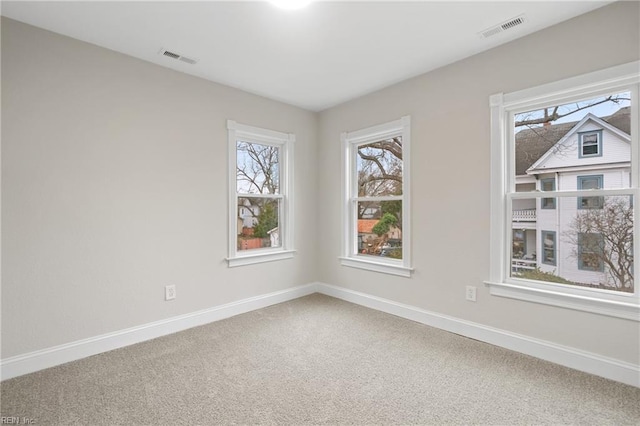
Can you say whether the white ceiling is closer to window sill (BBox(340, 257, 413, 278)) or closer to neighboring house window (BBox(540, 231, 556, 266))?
neighboring house window (BBox(540, 231, 556, 266))

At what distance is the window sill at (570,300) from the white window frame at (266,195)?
7.59 ft

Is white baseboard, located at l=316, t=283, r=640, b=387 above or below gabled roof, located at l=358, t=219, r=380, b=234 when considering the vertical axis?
below

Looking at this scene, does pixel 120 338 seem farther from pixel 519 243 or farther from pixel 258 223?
pixel 519 243

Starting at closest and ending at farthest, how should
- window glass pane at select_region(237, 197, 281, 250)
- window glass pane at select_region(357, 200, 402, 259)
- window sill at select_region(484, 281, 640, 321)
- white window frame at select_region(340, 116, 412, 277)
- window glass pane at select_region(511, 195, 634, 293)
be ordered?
window sill at select_region(484, 281, 640, 321)
window glass pane at select_region(511, 195, 634, 293)
white window frame at select_region(340, 116, 412, 277)
window glass pane at select_region(357, 200, 402, 259)
window glass pane at select_region(237, 197, 281, 250)

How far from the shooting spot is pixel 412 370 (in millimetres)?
2197

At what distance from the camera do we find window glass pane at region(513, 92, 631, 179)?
6.95ft

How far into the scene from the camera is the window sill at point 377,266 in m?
3.24

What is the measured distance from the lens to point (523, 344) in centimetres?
242

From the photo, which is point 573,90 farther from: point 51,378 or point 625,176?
point 51,378

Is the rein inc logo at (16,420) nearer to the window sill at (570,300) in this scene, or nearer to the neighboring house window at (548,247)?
the window sill at (570,300)

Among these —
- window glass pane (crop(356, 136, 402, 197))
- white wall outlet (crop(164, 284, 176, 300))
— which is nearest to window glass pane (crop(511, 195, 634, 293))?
window glass pane (crop(356, 136, 402, 197))

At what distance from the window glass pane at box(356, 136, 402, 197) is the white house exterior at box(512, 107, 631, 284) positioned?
3.94ft

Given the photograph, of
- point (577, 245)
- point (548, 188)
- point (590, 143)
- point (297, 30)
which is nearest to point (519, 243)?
point (577, 245)

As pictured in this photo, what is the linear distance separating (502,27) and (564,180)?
1267 mm
